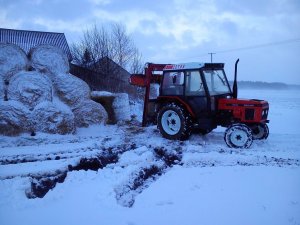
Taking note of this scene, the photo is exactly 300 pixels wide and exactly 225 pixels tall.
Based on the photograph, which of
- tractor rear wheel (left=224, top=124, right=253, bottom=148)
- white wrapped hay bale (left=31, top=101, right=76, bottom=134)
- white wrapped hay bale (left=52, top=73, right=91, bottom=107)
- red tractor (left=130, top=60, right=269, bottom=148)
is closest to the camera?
tractor rear wheel (left=224, top=124, right=253, bottom=148)

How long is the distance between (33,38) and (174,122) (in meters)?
16.2

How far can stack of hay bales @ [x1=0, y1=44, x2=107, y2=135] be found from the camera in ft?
28.6

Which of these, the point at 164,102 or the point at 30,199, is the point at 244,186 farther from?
the point at 164,102

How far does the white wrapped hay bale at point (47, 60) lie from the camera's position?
10305 mm

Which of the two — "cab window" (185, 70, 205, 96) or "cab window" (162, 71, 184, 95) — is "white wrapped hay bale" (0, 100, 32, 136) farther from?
"cab window" (185, 70, 205, 96)

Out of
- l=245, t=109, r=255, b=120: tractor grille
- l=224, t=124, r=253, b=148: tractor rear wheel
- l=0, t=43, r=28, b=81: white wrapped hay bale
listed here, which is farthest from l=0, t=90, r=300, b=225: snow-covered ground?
l=0, t=43, r=28, b=81: white wrapped hay bale

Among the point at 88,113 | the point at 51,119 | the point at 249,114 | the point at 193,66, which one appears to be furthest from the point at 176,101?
the point at 51,119

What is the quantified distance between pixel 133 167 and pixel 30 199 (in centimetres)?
203

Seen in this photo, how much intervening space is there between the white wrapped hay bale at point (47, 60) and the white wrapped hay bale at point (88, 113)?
133 centimetres

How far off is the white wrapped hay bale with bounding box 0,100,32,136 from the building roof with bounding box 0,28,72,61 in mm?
12901

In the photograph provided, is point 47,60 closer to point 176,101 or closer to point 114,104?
point 114,104

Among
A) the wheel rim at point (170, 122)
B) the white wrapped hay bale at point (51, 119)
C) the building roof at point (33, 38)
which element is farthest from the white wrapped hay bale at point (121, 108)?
the building roof at point (33, 38)

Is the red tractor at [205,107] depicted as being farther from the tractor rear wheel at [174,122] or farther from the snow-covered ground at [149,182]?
the snow-covered ground at [149,182]

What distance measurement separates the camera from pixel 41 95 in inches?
366
